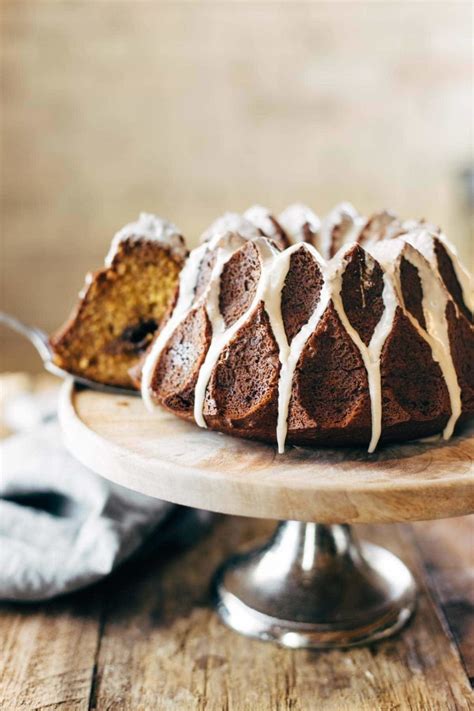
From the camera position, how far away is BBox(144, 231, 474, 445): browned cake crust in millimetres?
1014

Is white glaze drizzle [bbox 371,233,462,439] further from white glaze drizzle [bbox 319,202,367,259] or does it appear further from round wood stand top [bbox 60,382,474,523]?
white glaze drizzle [bbox 319,202,367,259]

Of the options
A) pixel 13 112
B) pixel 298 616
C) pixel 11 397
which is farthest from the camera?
pixel 13 112

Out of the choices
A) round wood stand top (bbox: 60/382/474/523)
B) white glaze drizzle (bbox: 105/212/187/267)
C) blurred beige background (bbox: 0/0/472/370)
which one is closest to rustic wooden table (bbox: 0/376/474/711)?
round wood stand top (bbox: 60/382/474/523)

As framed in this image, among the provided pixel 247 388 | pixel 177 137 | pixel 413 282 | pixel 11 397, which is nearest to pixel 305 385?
pixel 247 388

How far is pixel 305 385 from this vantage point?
39.9 inches

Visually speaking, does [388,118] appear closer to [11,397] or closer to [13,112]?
[13,112]

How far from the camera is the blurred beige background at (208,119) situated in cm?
379

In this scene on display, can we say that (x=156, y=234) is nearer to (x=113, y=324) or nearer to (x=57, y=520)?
(x=113, y=324)

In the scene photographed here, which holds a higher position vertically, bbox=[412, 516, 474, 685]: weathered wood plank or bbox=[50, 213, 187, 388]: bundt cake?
bbox=[50, 213, 187, 388]: bundt cake

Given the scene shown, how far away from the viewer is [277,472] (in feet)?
3.17

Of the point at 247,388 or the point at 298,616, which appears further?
the point at 298,616

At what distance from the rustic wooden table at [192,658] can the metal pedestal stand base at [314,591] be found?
0.08ft

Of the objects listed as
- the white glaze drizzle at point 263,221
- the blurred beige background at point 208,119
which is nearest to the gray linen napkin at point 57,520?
the white glaze drizzle at point 263,221

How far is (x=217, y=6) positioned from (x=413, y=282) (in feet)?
10.5
